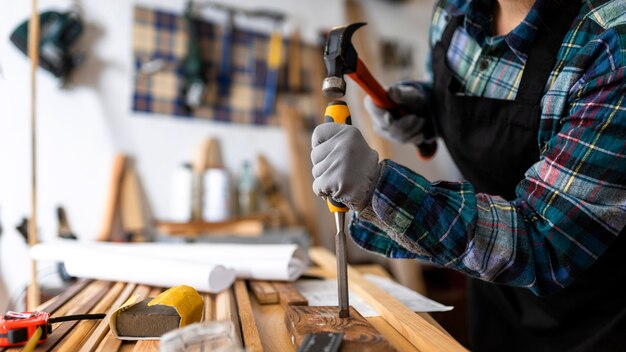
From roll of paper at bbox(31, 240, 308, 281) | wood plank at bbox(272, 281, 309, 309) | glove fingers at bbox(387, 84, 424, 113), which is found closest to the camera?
wood plank at bbox(272, 281, 309, 309)

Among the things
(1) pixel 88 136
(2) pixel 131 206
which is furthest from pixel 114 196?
(1) pixel 88 136

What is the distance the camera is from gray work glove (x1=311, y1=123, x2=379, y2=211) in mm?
604

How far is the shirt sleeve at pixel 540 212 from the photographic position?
0.63 metres

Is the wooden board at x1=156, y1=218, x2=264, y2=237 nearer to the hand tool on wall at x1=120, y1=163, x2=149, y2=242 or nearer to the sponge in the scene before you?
the hand tool on wall at x1=120, y1=163, x2=149, y2=242

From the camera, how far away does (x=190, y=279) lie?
83 cm

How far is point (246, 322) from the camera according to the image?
67cm

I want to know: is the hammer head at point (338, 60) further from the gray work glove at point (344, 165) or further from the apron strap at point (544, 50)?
the apron strap at point (544, 50)

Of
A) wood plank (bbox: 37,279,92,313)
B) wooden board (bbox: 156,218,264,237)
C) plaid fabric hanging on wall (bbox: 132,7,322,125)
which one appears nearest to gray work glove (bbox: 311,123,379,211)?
wood plank (bbox: 37,279,92,313)

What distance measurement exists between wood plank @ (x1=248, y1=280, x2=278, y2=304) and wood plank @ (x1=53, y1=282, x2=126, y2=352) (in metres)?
0.26

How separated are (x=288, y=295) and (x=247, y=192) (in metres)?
1.28

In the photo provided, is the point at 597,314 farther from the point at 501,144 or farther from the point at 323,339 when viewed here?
the point at 323,339

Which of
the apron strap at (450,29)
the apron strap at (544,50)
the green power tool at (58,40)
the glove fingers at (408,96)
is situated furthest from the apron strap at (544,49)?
the green power tool at (58,40)

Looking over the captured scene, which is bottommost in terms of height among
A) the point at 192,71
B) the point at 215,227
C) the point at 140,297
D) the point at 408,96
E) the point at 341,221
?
the point at 215,227

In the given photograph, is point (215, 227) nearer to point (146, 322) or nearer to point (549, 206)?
point (146, 322)
